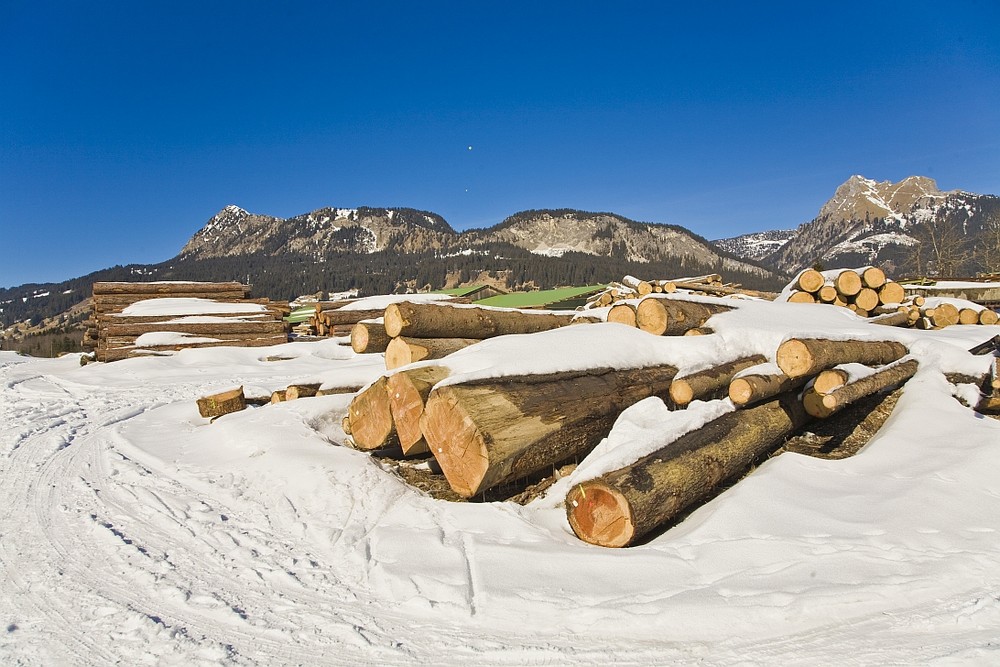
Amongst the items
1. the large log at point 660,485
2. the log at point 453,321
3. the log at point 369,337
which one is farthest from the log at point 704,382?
the log at point 369,337

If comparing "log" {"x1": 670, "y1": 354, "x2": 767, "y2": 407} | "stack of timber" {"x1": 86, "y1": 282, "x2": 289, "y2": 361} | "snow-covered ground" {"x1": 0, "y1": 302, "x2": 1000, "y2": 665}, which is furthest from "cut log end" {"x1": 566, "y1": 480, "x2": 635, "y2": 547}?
"stack of timber" {"x1": 86, "y1": 282, "x2": 289, "y2": 361}

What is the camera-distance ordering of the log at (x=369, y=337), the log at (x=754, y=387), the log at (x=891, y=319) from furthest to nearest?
the log at (x=891, y=319) < the log at (x=369, y=337) < the log at (x=754, y=387)

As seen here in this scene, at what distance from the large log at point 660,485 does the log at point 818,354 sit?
3.22 ft

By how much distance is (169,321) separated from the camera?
1714 cm

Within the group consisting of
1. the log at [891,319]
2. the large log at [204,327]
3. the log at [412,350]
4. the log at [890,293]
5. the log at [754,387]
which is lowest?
the log at [754,387]

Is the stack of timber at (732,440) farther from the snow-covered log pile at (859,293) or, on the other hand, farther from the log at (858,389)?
the snow-covered log pile at (859,293)

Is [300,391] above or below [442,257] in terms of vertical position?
below

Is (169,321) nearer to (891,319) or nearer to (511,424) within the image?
(511,424)

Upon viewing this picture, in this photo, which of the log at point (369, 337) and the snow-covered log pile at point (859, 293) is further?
the snow-covered log pile at point (859, 293)

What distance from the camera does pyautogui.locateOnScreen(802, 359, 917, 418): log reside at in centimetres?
488

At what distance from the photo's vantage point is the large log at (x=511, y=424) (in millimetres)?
3832

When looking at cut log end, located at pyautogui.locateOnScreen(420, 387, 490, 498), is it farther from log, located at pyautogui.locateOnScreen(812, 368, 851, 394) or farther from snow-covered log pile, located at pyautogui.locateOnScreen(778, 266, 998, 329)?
snow-covered log pile, located at pyautogui.locateOnScreen(778, 266, 998, 329)

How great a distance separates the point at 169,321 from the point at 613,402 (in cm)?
1780

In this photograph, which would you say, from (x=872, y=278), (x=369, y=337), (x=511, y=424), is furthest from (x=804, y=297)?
(x=369, y=337)
